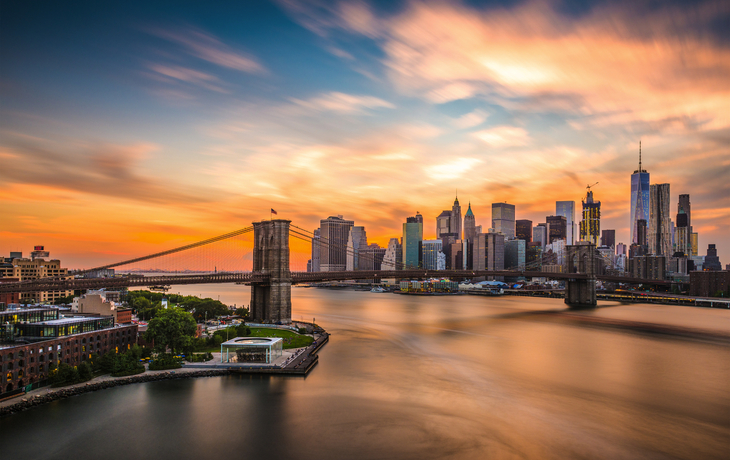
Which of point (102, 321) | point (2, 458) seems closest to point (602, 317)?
point (102, 321)

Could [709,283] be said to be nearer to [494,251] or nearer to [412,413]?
[494,251]

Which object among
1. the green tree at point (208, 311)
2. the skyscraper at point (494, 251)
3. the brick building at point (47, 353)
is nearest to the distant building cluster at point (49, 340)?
the brick building at point (47, 353)

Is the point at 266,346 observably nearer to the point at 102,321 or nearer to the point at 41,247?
the point at 102,321

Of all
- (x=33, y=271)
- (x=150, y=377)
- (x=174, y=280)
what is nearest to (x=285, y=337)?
(x=174, y=280)

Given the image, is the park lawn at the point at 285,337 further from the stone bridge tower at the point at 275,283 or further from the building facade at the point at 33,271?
the building facade at the point at 33,271

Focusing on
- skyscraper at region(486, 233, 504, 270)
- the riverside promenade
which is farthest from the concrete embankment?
skyscraper at region(486, 233, 504, 270)
